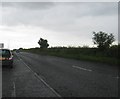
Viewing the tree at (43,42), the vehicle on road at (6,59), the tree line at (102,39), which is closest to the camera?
the vehicle on road at (6,59)

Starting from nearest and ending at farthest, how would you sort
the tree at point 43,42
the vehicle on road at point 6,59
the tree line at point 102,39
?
the vehicle on road at point 6,59
the tree line at point 102,39
the tree at point 43,42

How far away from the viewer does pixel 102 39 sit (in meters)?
37.1

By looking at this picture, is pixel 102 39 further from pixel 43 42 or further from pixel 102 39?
pixel 43 42

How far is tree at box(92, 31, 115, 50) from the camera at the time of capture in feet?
119

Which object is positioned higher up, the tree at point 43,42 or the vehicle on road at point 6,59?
the tree at point 43,42

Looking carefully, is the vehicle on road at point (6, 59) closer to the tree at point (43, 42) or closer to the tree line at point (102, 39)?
the tree line at point (102, 39)

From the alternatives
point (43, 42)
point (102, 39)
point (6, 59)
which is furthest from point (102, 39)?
point (43, 42)

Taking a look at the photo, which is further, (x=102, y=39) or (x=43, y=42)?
(x=43, y=42)

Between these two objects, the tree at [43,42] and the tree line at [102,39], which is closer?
the tree line at [102,39]

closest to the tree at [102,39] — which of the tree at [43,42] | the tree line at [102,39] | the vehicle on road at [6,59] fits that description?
the tree line at [102,39]

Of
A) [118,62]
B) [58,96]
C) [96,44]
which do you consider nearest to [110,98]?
[58,96]

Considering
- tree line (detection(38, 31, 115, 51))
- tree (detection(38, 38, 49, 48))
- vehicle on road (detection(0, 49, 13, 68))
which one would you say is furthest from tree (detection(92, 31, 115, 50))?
tree (detection(38, 38, 49, 48))

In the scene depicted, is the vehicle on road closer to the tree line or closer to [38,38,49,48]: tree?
the tree line

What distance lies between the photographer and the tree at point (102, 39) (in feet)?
119
